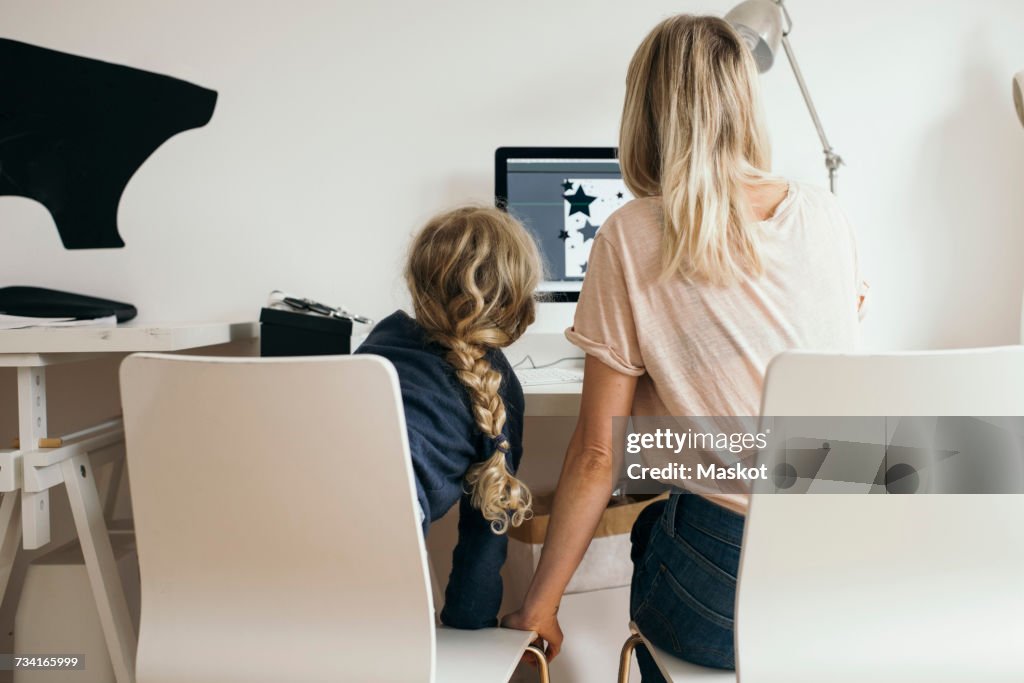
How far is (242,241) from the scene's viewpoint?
1.87 metres

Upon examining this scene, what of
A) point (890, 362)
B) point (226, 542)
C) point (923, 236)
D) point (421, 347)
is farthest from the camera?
point (923, 236)

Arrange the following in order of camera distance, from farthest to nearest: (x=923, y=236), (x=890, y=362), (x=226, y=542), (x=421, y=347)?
(x=923, y=236) → (x=421, y=347) → (x=226, y=542) → (x=890, y=362)

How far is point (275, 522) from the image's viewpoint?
0.77 m

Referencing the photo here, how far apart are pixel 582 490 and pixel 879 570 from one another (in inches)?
14.3

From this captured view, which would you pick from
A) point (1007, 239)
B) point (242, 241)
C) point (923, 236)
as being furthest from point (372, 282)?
point (1007, 239)

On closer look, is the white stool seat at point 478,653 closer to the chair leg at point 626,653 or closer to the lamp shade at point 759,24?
the chair leg at point 626,653

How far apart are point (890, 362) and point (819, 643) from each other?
0.95 ft

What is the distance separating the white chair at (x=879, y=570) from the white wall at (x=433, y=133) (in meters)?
1.21

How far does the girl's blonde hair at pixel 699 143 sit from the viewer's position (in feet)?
2.99

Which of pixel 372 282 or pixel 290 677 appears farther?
pixel 372 282

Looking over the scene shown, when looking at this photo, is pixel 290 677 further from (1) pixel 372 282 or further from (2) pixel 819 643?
(1) pixel 372 282

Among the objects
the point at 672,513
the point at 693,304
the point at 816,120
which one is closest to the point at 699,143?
the point at 693,304

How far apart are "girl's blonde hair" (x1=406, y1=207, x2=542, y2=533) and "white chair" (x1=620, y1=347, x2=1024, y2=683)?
0.37m

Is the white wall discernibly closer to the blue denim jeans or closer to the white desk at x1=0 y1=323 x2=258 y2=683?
the white desk at x1=0 y1=323 x2=258 y2=683
